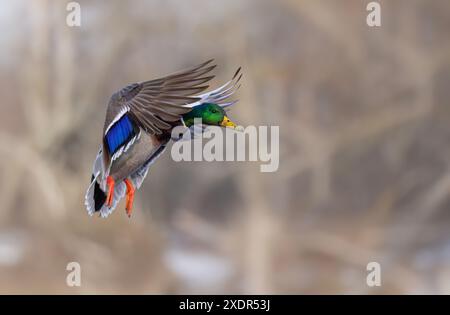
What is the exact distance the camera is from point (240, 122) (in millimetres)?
3438

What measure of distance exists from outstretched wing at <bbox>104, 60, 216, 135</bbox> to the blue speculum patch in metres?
0.01

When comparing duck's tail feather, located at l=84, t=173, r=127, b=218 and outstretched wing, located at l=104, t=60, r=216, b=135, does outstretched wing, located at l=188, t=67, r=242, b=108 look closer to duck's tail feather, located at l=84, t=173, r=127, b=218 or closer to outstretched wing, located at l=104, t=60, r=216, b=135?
outstretched wing, located at l=104, t=60, r=216, b=135

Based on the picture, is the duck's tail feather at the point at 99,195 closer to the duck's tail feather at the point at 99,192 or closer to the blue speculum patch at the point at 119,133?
the duck's tail feather at the point at 99,192

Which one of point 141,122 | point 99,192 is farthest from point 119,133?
point 99,192

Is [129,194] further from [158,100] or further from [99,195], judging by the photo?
[158,100]

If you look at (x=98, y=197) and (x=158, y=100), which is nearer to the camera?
(x=158, y=100)

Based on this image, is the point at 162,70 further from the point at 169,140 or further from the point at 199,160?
the point at 169,140

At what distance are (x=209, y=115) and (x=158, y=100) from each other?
17 cm

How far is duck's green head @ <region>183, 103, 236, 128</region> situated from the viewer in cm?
191

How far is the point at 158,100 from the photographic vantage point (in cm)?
182

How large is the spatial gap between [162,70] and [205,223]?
0.72m

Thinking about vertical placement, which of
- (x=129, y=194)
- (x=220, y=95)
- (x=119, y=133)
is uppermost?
(x=220, y=95)

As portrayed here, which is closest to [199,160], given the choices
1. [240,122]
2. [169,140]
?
[240,122]

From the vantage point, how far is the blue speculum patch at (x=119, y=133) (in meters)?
1.88
